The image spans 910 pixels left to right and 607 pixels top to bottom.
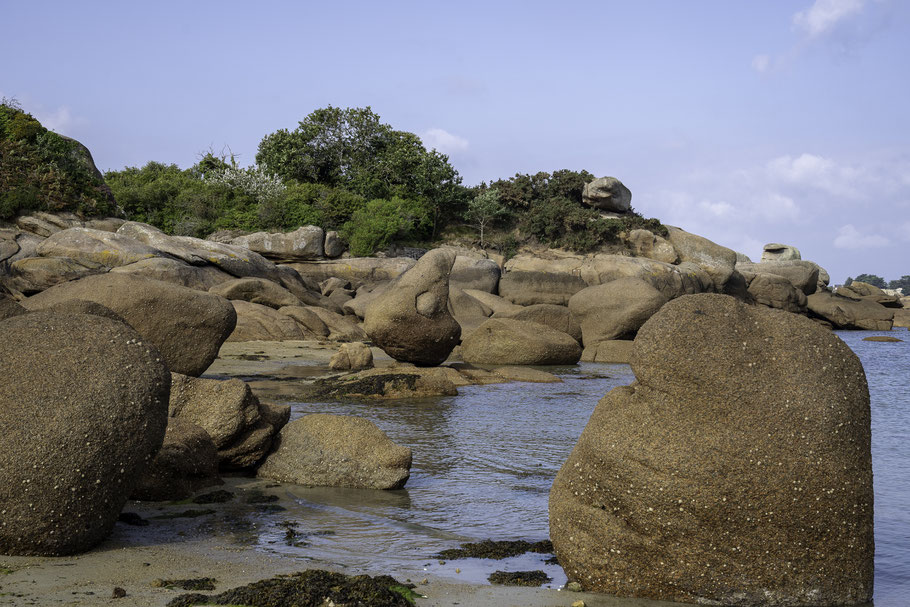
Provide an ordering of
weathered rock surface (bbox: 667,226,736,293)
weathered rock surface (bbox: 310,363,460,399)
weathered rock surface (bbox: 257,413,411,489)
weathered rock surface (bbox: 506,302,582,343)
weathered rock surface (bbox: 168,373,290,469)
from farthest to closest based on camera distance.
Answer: weathered rock surface (bbox: 667,226,736,293), weathered rock surface (bbox: 506,302,582,343), weathered rock surface (bbox: 310,363,460,399), weathered rock surface (bbox: 257,413,411,489), weathered rock surface (bbox: 168,373,290,469)

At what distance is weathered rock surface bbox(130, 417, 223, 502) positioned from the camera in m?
7.82

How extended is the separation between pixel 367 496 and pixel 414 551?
76.5 inches

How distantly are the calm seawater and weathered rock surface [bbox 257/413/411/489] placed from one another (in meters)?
0.17

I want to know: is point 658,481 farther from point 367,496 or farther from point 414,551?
point 367,496

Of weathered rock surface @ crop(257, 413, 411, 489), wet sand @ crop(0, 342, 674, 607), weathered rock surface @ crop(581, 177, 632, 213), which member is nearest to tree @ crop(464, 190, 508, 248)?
weathered rock surface @ crop(581, 177, 632, 213)

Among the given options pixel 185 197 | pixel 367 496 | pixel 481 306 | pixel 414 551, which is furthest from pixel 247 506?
pixel 185 197

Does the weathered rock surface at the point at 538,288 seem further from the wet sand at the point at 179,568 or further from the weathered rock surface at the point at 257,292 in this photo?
the wet sand at the point at 179,568

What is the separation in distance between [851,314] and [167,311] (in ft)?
164

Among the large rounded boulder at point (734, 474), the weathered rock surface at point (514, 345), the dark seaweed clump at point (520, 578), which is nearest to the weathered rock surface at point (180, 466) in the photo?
the dark seaweed clump at point (520, 578)

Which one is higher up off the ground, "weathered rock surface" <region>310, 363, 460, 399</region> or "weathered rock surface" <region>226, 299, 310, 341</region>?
"weathered rock surface" <region>226, 299, 310, 341</region>

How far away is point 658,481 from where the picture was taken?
539cm

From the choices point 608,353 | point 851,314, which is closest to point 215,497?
point 608,353

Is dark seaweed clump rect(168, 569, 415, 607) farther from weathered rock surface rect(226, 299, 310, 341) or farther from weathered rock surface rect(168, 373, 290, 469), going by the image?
weathered rock surface rect(226, 299, 310, 341)

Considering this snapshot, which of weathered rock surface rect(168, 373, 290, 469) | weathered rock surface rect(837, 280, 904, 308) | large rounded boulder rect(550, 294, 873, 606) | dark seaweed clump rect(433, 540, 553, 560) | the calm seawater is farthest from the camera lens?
weathered rock surface rect(837, 280, 904, 308)
